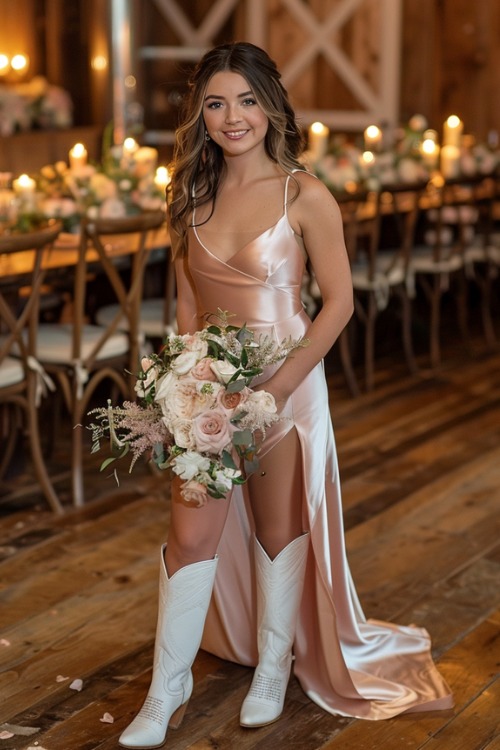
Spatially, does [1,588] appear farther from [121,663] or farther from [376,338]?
[376,338]

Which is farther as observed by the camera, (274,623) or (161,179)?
(161,179)

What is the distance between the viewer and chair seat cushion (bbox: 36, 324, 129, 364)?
4207mm

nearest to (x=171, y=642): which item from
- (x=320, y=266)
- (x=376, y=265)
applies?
(x=320, y=266)

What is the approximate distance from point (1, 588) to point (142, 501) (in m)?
0.86

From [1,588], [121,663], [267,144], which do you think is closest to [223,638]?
[121,663]

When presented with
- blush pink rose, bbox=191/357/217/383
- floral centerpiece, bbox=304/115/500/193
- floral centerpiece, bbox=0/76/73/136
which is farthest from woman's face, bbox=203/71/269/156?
floral centerpiece, bbox=0/76/73/136

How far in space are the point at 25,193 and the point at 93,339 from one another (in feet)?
2.92

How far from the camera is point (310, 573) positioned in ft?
9.12

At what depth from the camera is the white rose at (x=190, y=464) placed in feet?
7.50

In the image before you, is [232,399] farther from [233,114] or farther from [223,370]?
[233,114]

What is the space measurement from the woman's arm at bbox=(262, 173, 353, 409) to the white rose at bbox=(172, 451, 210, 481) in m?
0.27

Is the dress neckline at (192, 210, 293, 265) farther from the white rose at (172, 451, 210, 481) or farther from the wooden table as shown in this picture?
the wooden table

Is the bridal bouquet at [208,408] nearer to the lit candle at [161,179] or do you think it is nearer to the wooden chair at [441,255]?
the lit candle at [161,179]

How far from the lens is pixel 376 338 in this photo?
6.65 metres
